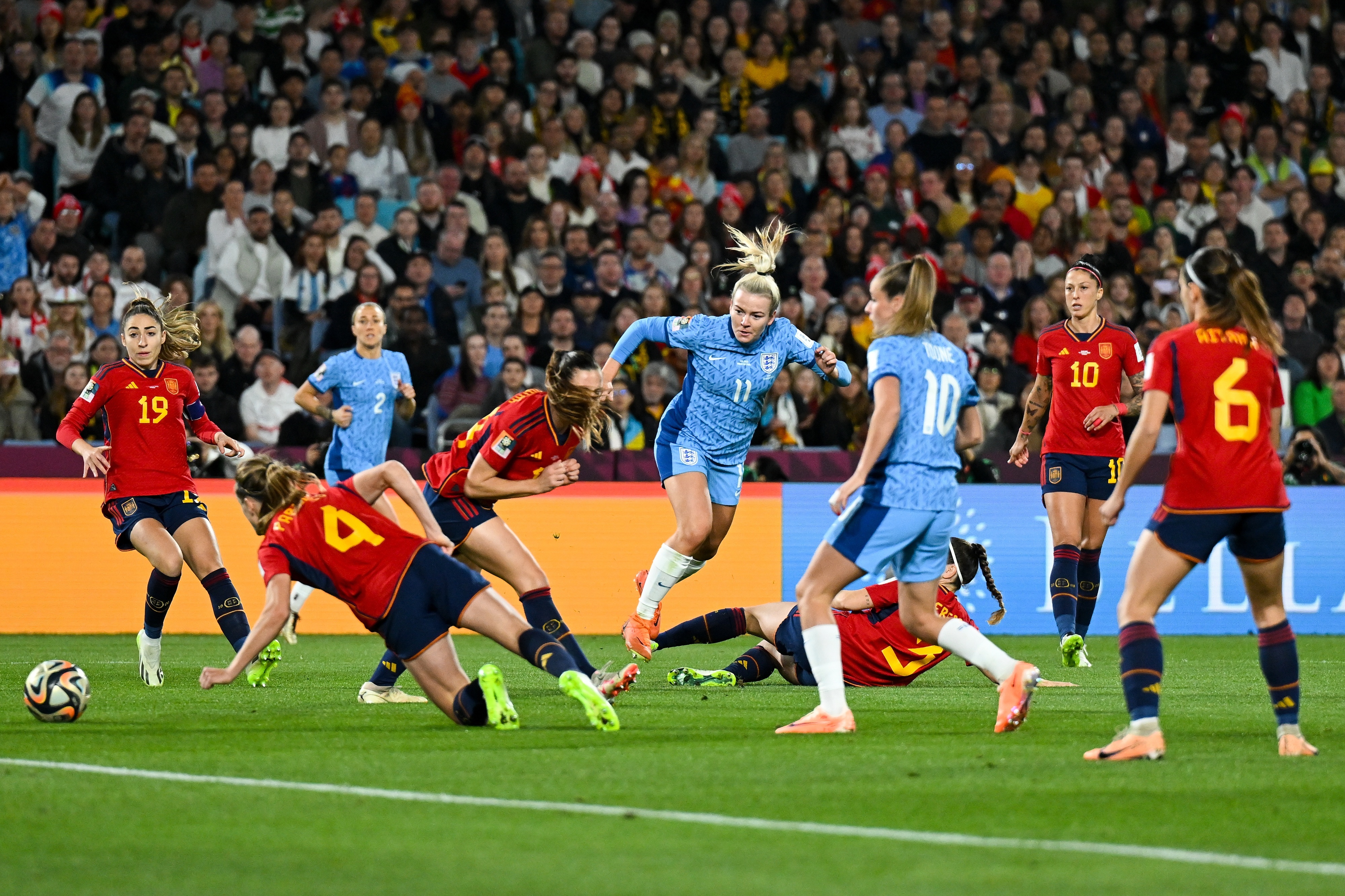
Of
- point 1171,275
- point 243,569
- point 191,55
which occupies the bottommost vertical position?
point 243,569

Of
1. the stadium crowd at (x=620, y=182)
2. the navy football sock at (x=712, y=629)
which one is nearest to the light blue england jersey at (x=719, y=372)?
the navy football sock at (x=712, y=629)

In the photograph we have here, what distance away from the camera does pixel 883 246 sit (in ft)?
61.1

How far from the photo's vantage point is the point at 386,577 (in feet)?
24.2

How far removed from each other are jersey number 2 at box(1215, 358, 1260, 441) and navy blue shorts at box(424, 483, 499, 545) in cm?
398

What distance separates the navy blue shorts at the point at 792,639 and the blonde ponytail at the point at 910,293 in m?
2.54

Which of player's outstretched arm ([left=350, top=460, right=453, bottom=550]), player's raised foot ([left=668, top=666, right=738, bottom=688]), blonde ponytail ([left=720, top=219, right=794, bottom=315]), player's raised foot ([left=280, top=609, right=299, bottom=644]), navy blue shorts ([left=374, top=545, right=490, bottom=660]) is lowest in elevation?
player's raised foot ([left=280, top=609, right=299, bottom=644])

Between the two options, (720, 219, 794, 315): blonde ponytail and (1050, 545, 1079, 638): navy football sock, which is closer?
(720, 219, 794, 315): blonde ponytail

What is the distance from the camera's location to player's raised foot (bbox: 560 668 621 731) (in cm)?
717

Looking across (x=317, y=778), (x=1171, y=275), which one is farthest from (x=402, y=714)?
(x=1171, y=275)

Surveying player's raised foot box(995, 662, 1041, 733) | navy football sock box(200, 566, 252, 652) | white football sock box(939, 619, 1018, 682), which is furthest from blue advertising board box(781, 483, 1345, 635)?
player's raised foot box(995, 662, 1041, 733)

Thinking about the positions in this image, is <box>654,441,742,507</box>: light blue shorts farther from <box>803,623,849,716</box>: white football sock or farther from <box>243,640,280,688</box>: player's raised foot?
<box>803,623,849,716</box>: white football sock

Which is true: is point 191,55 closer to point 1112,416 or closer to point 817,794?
point 1112,416

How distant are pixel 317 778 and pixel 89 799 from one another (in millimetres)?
805

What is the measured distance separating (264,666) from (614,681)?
229 centimetres
